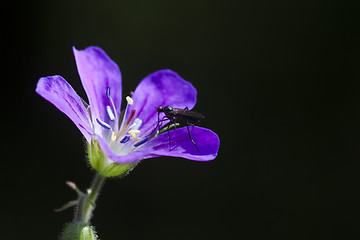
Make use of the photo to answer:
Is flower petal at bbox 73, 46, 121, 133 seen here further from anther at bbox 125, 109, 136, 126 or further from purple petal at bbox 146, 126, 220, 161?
purple petal at bbox 146, 126, 220, 161

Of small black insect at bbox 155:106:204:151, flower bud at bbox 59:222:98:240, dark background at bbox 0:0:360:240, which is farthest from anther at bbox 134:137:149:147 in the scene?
dark background at bbox 0:0:360:240

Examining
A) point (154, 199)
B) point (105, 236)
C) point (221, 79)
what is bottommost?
point (105, 236)

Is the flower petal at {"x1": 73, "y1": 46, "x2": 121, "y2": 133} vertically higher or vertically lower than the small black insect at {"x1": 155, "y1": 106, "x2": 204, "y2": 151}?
higher

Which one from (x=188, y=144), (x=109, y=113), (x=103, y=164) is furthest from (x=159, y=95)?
(x=103, y=164)

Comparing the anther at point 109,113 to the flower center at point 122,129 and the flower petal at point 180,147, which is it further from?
the flower petal at point 180,147

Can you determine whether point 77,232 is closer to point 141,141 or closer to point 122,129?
point 141,141

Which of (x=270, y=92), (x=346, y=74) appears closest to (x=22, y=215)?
(x=270, y=92)

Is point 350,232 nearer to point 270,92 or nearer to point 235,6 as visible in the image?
point 270,92
